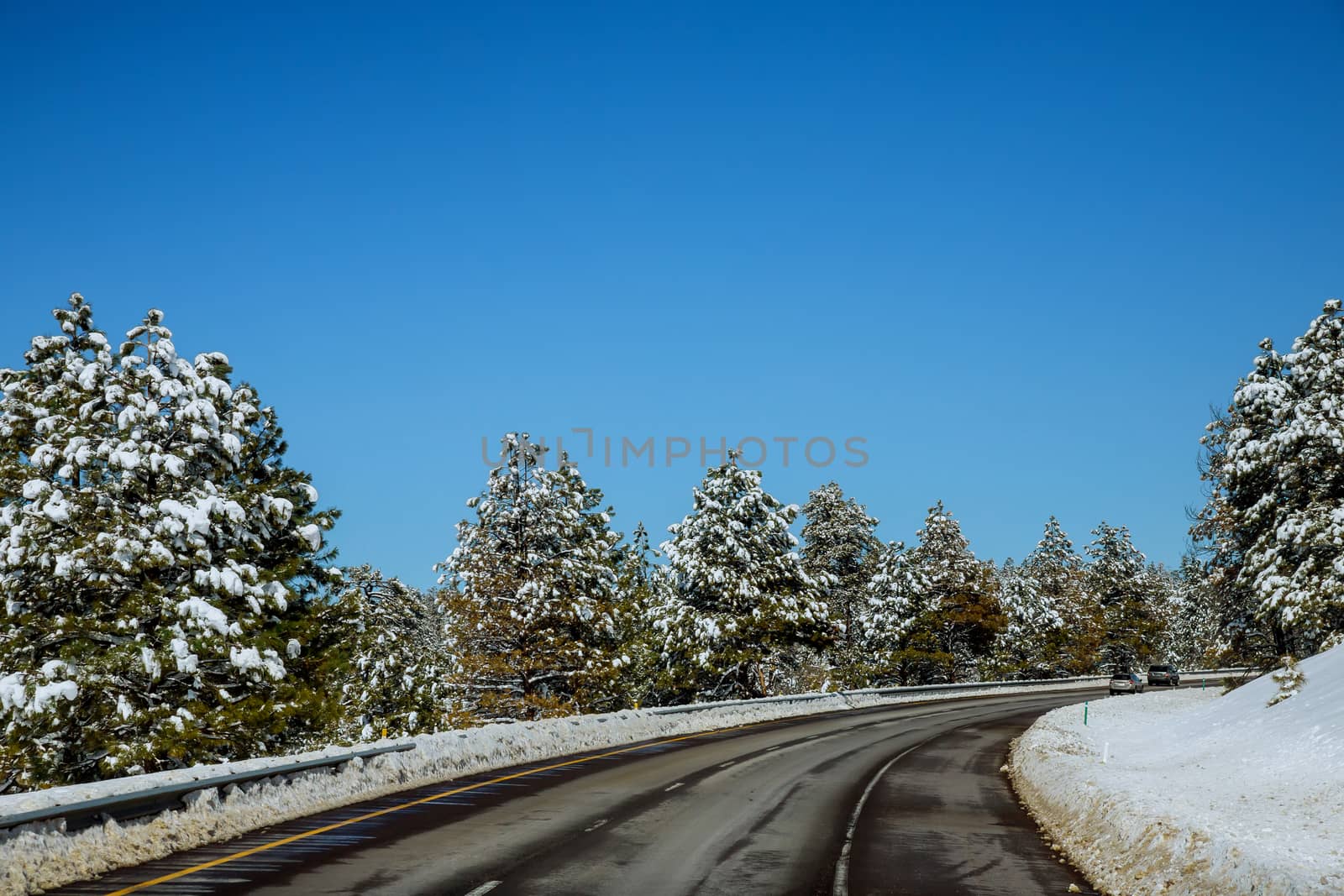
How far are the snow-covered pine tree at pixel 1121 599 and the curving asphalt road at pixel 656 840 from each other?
6501 cm

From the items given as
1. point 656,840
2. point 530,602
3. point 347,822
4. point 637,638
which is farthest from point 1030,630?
point 347,822

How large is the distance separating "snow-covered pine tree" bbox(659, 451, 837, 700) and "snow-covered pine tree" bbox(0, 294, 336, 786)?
25.5 metres

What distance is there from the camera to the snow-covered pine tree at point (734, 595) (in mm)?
51094

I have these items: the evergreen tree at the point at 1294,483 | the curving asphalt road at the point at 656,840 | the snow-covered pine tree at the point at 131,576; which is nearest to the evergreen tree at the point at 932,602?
the evergreen tree at the point at 1294,483

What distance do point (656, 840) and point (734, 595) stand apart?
37.2m

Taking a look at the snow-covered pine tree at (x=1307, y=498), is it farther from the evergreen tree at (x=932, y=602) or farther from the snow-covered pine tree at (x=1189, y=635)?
the snow-covered pine tree at (x=1189, y=635)

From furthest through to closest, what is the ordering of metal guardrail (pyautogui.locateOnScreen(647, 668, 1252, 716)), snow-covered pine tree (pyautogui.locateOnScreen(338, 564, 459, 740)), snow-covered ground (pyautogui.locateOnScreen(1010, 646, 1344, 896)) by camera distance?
snow-covered pine tree (pyautogui.locateOnScreen(338, 564, 459, 740)), metal guardrail (pyautogui.locateOnScreen(647, 668, 1252, 716)), snow-covered ground (pyautogui.locateOnScreen(1010, 646, 1344, 896))

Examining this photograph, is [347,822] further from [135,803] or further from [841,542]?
[841,542]

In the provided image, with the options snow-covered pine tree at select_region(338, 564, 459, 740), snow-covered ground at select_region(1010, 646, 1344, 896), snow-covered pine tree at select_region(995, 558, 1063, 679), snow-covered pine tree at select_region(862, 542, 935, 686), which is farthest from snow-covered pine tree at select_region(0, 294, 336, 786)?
snow-covered pine tree at select_region(995, 558, 1063, 679)

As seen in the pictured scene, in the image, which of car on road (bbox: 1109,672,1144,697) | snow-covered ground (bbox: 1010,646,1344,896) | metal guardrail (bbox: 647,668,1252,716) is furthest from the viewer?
car on road (bbox: 1109,672,1144,697)

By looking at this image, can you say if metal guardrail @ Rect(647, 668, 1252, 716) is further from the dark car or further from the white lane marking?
the white lane marking

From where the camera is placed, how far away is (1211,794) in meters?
16.8

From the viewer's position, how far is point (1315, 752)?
1845 centimetres

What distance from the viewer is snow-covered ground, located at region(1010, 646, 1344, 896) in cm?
1052
